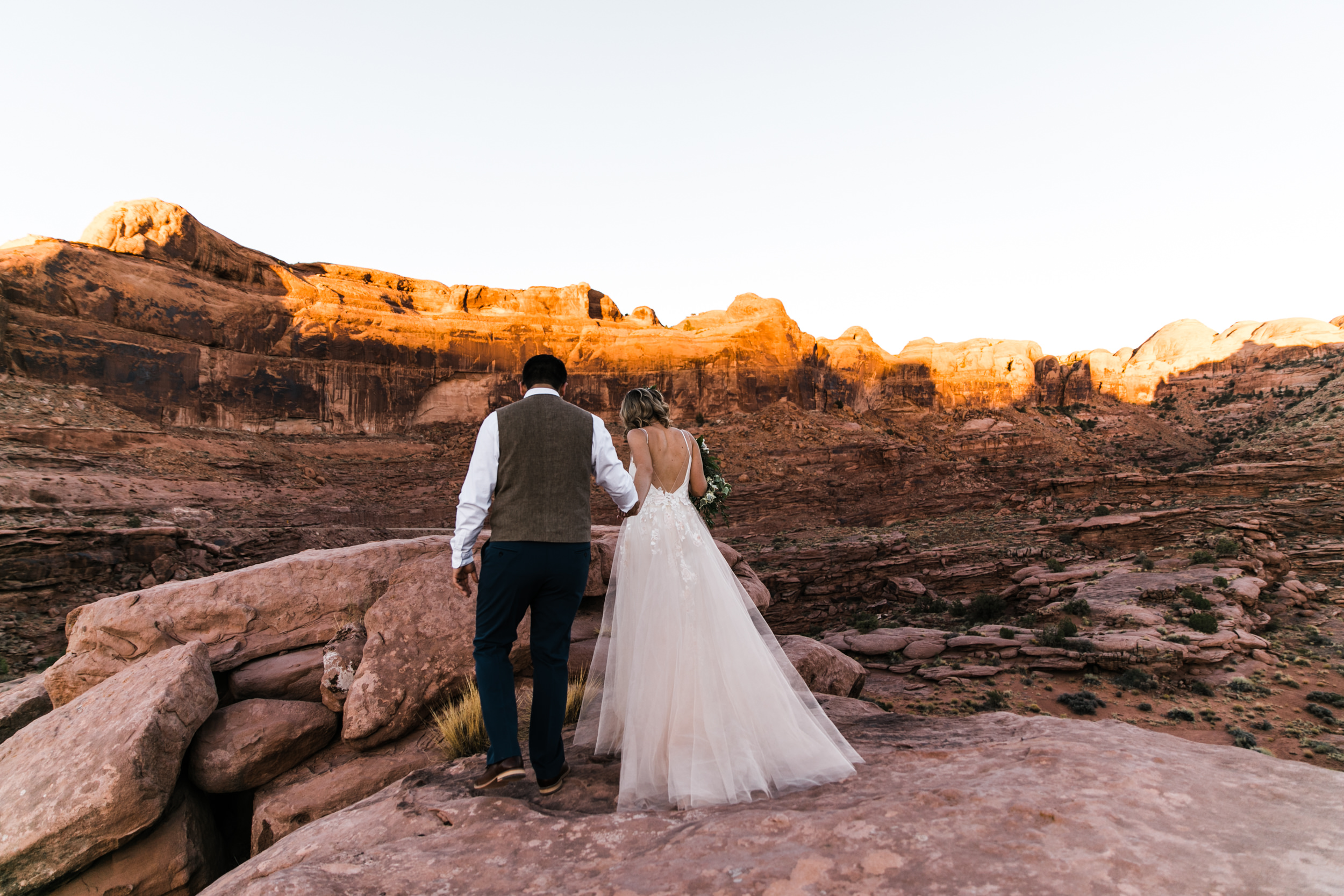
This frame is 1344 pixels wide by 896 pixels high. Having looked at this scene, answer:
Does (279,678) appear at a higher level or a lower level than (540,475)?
lower

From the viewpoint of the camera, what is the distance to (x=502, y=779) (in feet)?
10.1

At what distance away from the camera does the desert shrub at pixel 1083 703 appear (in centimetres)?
859

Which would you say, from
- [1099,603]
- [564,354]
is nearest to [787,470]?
[564,354]

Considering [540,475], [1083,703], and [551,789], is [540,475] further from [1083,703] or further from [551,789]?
[1083,703]

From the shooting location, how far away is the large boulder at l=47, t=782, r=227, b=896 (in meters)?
3.34

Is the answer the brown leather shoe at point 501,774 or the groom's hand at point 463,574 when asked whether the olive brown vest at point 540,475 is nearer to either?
the groom's hand at point 463,574

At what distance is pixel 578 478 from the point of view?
3.23 m

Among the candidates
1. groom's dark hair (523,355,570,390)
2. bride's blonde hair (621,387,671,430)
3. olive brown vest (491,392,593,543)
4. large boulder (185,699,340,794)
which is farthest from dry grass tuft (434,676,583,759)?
groom's dark hair (523,355,570,390)

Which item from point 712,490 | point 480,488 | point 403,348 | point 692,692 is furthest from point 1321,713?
point 403,348

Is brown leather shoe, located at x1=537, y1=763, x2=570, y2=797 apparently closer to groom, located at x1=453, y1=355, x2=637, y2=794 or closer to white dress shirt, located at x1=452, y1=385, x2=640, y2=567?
groom, located at x1=453, y1=355, x2=637, y2=794

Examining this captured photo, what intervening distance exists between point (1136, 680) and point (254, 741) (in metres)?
12.8

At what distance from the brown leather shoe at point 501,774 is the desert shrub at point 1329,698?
1262 cm

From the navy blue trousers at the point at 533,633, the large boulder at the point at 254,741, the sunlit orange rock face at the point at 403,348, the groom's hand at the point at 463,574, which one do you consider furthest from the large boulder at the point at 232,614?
the sunlit orange rock face at the point at 403,348

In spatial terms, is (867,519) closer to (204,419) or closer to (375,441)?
(375,441)
